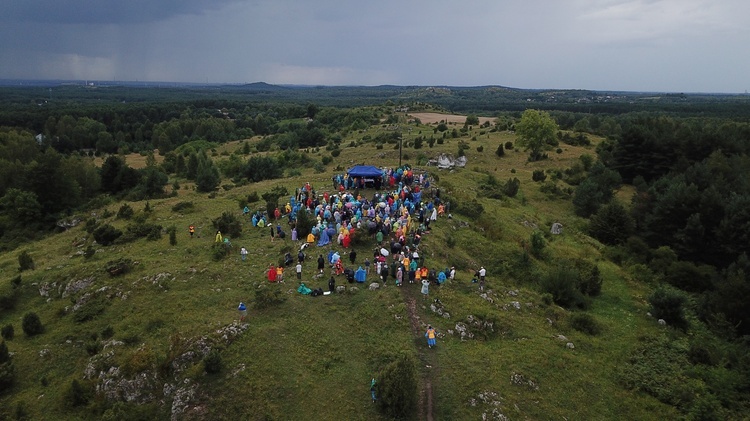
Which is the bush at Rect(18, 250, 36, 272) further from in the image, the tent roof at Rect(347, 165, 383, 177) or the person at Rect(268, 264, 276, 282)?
the tent roof at Rect(347, 165, 383, 177)

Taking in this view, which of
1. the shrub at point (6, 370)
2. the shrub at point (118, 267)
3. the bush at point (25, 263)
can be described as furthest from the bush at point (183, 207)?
the shrub at point (6, 370)

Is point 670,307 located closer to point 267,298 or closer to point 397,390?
point 397,390

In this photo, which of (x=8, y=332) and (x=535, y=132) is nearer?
(x=8, y=332)

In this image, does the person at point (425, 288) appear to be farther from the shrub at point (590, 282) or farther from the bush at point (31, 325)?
the bush at point (31, 325)

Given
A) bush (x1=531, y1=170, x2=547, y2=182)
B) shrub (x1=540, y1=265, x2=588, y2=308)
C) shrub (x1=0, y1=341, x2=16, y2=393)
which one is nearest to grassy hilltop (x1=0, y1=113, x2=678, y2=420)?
shrub (x1=0, y1=341, x2=16, y2=393)

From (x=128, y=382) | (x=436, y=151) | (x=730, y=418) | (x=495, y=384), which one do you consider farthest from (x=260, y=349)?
(x=436, y=151)

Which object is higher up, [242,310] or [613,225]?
[613,225]

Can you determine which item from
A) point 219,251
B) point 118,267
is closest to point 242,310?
point 219,251
